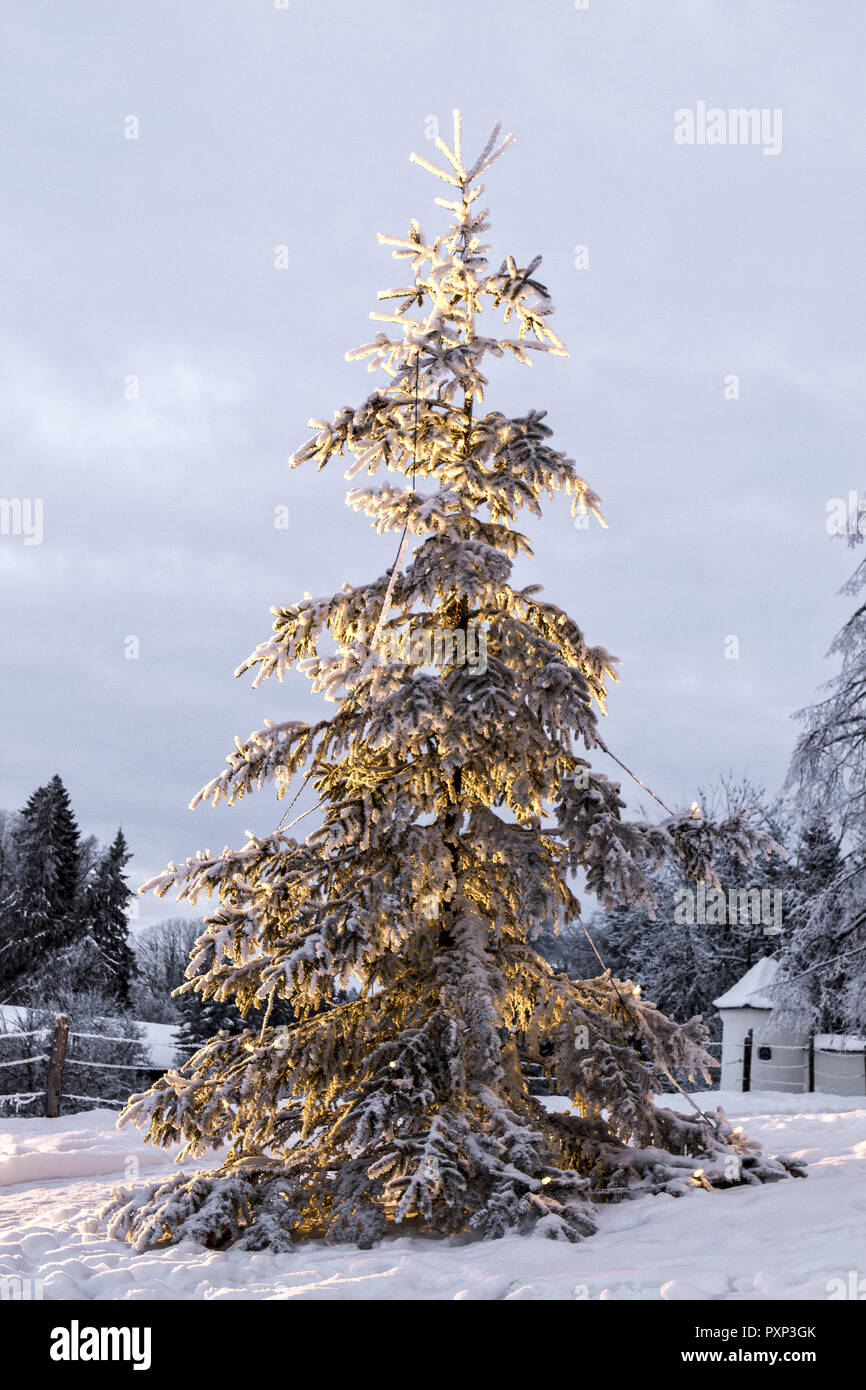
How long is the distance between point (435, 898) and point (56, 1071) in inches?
346

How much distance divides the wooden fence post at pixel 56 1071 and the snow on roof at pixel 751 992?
1550 cm

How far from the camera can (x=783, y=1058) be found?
24531 millimetres

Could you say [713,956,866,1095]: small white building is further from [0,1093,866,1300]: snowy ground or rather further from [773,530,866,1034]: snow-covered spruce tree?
[0,1093,866,1300]: snowy ground

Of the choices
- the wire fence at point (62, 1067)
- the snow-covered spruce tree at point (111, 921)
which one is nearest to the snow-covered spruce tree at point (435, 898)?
the wire fence at point (62, 1067)

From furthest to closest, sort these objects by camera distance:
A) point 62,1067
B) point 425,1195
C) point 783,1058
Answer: point 783,1058 < point 62,1067 < point 425,1195

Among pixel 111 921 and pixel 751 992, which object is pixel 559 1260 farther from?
pixel 111 921

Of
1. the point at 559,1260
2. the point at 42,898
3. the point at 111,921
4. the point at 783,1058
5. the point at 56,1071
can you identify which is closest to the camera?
the point at 559,1260

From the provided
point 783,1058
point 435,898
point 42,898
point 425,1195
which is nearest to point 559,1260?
point 425,1195

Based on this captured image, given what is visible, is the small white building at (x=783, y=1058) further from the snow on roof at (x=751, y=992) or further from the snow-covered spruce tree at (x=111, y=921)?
the snow-covered spruce tree at (x=111, y=921)

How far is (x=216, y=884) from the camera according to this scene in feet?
24.7

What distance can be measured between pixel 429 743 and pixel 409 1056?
7.71 ft

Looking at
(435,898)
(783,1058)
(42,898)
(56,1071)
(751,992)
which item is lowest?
(783,1058)

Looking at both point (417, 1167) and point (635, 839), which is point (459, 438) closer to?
point (635, 839)
